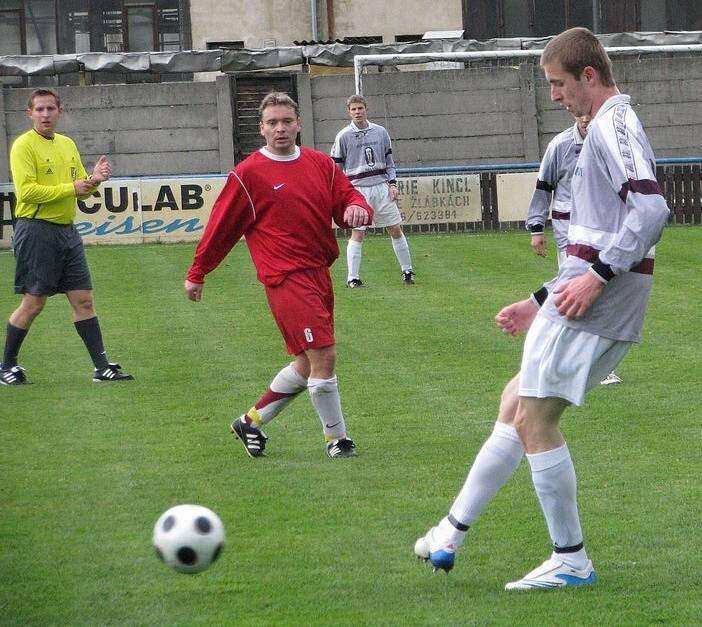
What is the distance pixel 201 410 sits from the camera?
868 cm

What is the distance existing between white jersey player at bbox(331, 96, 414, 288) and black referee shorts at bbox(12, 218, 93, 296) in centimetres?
614

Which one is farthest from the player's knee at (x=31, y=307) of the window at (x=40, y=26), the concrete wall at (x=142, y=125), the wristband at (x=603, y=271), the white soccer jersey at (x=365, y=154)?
the window at (x=40, y=26)

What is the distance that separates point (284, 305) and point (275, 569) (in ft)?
7.02

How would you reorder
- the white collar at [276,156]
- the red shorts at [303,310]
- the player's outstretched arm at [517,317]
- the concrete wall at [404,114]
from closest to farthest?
1. the player's outstretched arm at [517,317]
2. the red shorts at [303,310]
3. the white collar at [276,156]
4. the concrete wall at [404,114]

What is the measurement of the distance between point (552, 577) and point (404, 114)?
21.6 m

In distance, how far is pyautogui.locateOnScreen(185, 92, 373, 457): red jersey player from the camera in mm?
7012

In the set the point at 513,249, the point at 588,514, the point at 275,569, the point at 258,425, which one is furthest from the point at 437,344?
the point at 513,249

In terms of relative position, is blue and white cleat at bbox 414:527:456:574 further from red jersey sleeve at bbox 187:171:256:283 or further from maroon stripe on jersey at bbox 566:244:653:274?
red jersey sleeve at bbox 187:171:256:283

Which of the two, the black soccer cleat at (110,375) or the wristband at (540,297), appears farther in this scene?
the black soccer cleat at (110,375)

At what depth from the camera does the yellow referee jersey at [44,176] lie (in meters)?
9.45

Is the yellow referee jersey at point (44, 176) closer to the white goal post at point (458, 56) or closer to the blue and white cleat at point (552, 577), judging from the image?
the blue and white cleat at point (552, 577)

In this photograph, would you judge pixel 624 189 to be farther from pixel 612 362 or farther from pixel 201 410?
pixel 201 410

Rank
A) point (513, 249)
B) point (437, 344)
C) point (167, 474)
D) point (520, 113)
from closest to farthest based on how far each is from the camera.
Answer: point (167, 474)
point (437, 344)
point (513, 249)
point (520, 113)

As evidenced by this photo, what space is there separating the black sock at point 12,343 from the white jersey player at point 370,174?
621 cm
